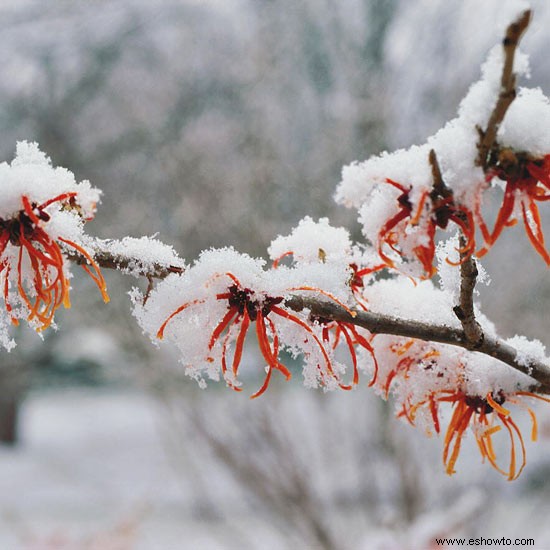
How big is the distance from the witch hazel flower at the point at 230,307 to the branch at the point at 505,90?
0.85 feet

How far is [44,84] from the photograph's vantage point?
570 cm

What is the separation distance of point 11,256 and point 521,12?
0.66 m

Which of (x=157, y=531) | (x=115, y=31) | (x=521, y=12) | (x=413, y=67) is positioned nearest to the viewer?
(x=521, y=12)

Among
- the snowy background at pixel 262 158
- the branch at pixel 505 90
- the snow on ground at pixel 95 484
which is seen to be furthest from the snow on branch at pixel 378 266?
the snow on ground at pixel 95 484

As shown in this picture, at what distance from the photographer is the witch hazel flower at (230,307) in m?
0.82

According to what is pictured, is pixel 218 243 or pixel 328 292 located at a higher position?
pixel 218 243

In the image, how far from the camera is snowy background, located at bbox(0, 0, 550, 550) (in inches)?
149

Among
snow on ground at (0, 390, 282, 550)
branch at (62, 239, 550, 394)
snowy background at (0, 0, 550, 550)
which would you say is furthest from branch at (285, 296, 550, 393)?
snow on ground at (0, 390, 282, 550)

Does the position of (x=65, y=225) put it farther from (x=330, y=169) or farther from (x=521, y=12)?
(x=330, y=169)

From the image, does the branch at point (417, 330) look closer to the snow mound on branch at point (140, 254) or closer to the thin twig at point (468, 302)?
the thin twig at point (468, 302)

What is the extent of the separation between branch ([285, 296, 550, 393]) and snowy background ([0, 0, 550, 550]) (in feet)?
6.42

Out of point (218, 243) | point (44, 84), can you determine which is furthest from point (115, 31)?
point (218, 243)

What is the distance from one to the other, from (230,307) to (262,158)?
354 cm

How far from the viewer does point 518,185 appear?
2.37ft
